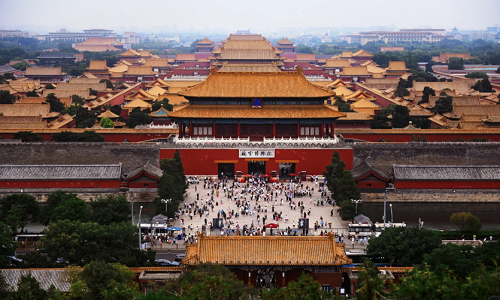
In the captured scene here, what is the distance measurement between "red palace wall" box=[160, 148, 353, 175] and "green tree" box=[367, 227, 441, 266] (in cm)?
1741

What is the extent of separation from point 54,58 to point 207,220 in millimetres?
96504

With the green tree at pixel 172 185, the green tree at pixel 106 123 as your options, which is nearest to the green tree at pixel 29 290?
the green tree at pixel 172 185

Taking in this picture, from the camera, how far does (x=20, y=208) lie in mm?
31797

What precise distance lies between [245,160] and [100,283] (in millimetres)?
23261

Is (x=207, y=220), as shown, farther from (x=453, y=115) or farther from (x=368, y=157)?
(x=453, y=115)

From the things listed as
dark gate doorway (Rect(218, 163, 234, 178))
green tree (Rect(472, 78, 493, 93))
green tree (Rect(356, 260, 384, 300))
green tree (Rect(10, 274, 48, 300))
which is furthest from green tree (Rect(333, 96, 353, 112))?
green tree (Rect(10, 274, 48, 300))

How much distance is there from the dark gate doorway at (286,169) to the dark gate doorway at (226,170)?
3.11 metres

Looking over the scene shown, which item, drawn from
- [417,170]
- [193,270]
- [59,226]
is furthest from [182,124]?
[193,270]

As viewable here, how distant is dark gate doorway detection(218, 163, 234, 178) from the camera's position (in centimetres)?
4472

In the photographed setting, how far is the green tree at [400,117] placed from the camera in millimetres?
57438

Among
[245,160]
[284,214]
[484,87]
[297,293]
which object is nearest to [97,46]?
[484,87]

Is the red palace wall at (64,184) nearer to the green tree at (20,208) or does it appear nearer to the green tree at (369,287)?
the green tree at (20,208)

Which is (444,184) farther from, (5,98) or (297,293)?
(5,98)

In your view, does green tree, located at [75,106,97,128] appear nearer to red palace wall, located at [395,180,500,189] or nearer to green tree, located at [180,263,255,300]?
red palace wall, located at [395,180,500,189]
